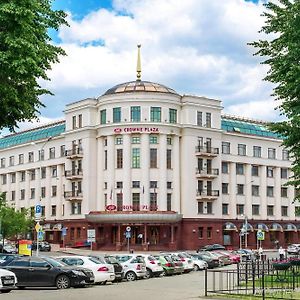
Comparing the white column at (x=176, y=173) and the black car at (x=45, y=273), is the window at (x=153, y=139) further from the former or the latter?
the black car at (x=45, y=273)

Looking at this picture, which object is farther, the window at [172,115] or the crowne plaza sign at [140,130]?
the window at [172,115]

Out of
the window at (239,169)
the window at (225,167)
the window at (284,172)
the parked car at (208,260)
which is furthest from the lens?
the window at (284,172)

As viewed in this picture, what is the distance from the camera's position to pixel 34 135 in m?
100

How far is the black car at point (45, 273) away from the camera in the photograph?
29531mm

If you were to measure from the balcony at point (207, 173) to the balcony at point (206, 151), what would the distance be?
6.76 ft

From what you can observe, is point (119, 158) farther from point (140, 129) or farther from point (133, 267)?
point (133, 267)

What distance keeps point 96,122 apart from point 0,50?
6878 cm

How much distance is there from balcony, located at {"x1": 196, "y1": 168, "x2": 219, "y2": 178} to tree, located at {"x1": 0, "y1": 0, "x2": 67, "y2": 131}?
6532cm

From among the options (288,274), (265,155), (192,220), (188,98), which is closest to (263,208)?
(265,155)

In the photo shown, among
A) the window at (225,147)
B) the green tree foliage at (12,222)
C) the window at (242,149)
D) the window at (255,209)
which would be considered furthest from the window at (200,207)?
the green tree foliage at (12,222)

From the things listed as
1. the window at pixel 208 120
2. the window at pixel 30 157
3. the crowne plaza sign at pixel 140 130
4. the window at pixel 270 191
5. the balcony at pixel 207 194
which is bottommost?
the balcony at pixel 207 194

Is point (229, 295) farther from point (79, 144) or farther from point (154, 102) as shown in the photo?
point (79, 144)

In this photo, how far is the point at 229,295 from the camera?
77.9ft

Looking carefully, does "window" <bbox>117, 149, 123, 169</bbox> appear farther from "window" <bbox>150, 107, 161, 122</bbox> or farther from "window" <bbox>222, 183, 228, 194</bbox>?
"window" <bbox>222, 183, 228, 194</bbox>
